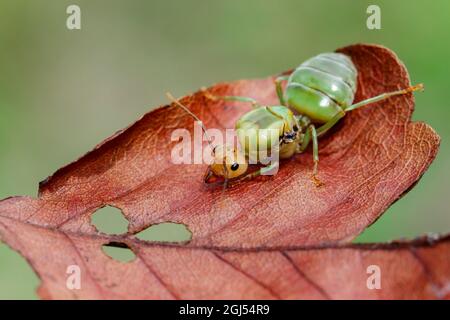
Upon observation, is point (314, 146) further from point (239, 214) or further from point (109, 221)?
point (109, 221)

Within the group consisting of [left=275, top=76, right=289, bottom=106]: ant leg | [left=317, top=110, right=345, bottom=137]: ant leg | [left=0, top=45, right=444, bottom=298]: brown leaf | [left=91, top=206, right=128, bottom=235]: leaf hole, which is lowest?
[left=91, top=206, right=128, bottom=235]: leaf hole

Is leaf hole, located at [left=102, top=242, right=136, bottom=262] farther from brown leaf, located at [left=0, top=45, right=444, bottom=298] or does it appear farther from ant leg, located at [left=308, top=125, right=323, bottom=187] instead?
ant leg, located at [left=308, top=125, right=323, bottom=187]

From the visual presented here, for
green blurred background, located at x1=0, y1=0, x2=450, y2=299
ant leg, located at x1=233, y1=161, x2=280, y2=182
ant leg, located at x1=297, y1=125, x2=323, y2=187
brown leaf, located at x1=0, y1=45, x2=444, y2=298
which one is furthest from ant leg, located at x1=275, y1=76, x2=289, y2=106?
green blurred background, located at x1=0, y1=0, x2=450, y2=299

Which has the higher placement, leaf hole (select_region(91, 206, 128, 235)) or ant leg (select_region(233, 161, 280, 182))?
ant leg (select_region(233, 161, 280, 182))

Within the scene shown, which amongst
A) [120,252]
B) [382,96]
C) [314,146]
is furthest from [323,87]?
[120,252]

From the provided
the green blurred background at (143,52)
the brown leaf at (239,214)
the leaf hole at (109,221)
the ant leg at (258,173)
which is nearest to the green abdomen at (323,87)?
the brown leaf at (239,214)

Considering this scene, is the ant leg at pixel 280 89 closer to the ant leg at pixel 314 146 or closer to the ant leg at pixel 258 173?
the ant leg at pixel 314 146

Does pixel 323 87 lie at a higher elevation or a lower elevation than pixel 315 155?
higher
